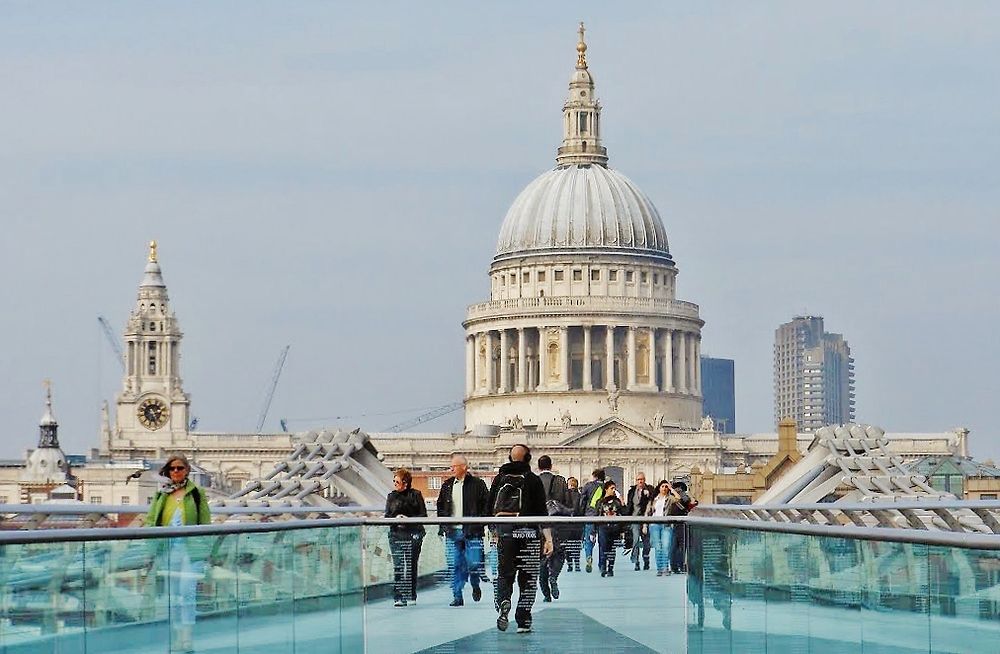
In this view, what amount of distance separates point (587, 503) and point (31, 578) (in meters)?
21.3

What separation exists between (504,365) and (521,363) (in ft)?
8.43

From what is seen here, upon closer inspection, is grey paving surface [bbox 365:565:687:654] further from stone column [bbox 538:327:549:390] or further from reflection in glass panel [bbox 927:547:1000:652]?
stone column [bbox 538:327:549:390]

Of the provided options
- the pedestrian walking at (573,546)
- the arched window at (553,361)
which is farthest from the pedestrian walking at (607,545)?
the arched window at (553,361)

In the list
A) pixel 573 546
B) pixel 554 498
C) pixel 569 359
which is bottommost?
pixel 573 546

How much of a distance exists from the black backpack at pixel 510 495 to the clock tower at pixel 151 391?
569 ft

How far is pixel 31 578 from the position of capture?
49.2 ft

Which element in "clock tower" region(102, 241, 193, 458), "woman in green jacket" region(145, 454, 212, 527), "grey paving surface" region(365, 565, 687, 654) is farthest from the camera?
"clock tower" region(102, 241, 193, 458)

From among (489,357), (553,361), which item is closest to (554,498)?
(553,361)

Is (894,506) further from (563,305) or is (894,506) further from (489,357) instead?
(489,357)

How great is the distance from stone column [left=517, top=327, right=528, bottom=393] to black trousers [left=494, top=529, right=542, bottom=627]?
174 m

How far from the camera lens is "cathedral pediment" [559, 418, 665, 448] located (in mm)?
188750

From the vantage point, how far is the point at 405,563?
22.2 meters

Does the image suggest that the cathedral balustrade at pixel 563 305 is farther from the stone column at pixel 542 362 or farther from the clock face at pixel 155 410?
the clock face at pixel 155 410

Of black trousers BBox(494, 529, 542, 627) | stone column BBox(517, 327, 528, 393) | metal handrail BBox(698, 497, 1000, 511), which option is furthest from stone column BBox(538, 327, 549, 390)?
black trousers BBox(494, 529, 542, 627)
